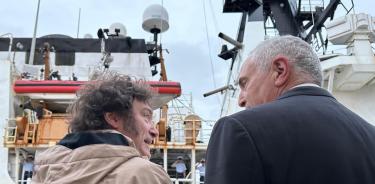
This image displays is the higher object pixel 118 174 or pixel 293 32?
pixel 293 32

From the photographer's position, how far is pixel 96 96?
198 cm

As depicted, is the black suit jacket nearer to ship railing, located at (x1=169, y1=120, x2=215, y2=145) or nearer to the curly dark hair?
the curly dark hair

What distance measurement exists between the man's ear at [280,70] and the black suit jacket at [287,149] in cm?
16

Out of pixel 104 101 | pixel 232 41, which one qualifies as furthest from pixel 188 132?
pixel 104 101

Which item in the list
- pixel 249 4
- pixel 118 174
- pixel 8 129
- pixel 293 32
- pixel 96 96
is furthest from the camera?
pixel 249 4

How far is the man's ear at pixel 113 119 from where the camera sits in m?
1.92

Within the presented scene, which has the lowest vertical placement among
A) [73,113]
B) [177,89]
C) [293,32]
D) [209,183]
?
[209,183]

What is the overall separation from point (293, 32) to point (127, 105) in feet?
39.7

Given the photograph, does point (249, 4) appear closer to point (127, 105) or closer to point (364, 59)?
point (364, 59)

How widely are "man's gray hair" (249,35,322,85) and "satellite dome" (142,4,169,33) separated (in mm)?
16178

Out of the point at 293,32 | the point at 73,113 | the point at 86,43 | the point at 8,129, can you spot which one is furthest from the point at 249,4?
the point at 73,113

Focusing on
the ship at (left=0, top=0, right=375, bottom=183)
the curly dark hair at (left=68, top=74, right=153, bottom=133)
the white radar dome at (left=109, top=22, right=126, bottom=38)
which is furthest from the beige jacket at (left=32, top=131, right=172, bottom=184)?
the white radar dome at (left=109, top=22, right=126, bottom=38)

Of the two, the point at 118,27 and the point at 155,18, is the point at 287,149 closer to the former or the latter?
the point at 155,18

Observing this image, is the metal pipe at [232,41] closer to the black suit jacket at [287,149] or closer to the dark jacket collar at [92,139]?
the dark jacket collar at [92,139]
